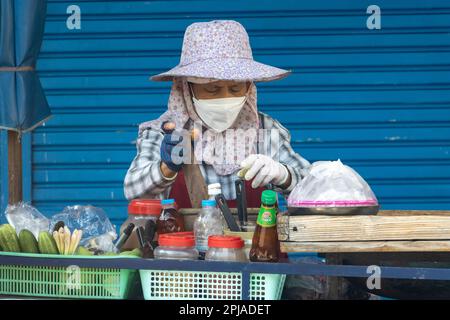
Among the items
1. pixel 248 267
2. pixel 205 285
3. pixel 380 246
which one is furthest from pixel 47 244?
pixel 380 246

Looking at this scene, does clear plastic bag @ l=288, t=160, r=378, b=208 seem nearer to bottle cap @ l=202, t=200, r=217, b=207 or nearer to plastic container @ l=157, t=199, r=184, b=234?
bottle cap @ l=202, t=200, r=217, b=207

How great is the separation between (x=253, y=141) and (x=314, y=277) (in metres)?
0.99

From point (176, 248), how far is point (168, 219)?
11.9 inches

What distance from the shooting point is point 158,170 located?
10.7 ft

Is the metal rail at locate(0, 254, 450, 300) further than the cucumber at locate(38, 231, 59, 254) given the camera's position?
No

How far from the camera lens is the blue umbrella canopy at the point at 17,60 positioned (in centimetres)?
368

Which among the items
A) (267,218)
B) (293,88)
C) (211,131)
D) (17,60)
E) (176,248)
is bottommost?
(176,248)

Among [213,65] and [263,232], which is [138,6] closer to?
[213,65]

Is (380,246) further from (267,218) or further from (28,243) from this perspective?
(28,243)

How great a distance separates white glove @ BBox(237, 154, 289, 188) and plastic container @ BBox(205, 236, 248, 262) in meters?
0.33

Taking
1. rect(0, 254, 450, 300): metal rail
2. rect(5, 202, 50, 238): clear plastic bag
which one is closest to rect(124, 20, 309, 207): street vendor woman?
rect(5, 202, 50, 238): clear plastic bag

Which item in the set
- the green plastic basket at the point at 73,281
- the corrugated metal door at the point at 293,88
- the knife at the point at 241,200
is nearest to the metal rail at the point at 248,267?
the green plastic basket at the point at 73,281

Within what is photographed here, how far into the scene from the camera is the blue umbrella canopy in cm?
368

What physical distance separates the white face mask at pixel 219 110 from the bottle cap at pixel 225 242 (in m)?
0.87
